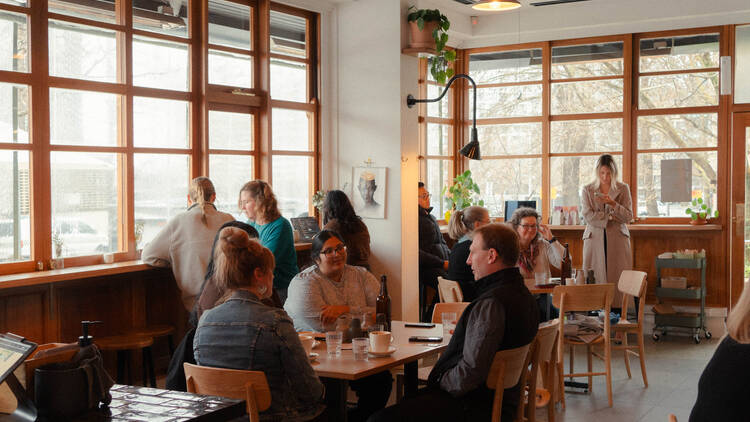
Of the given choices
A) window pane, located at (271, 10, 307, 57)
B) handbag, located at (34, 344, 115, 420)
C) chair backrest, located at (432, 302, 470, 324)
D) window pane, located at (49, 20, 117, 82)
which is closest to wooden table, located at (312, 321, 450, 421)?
chair backrest, located at (432, 302, 470, 324)

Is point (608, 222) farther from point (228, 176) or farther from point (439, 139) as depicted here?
point (228, 176)

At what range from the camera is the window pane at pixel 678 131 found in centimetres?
888

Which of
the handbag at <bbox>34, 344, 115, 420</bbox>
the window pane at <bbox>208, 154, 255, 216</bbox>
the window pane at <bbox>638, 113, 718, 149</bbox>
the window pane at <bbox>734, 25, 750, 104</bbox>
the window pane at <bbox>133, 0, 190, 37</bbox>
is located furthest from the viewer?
the window pane at <bbox>638, 113, 718, 149</bbox>

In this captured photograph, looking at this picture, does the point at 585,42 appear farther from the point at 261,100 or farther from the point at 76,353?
the point at 76,353

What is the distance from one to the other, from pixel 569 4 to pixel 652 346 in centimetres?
407

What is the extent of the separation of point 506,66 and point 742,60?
2692 mm

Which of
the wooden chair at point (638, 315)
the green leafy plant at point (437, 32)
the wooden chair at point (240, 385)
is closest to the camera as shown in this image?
the wooden chair at point (240, 385)

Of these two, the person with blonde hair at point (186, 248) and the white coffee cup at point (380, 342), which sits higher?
the person with blonde hair at point (186, 248)

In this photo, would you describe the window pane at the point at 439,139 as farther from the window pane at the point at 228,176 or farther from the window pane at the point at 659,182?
the window pane at the point at 228,176

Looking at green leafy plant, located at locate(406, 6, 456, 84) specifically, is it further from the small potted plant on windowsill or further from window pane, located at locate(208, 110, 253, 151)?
the small potted plant on windowsill

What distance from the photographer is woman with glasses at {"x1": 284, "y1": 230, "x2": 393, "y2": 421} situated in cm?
455

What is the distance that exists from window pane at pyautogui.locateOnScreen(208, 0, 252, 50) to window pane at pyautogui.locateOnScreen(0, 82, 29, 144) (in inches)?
71.0

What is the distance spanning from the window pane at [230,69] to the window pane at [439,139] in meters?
2.98

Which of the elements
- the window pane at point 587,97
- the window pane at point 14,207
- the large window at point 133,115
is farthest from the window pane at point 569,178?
the window pane at point 14,207
